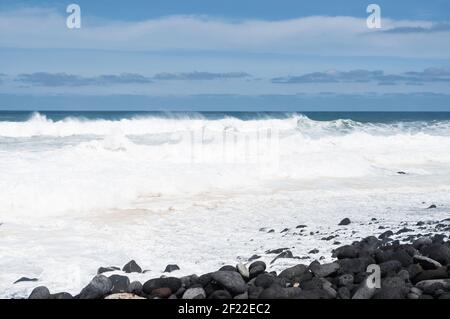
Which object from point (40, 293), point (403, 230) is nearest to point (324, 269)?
point (40, 293)

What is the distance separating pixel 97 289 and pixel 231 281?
124 cm

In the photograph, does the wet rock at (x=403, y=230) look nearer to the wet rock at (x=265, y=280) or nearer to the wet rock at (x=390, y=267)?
the wet rock at (x=390, y=267)

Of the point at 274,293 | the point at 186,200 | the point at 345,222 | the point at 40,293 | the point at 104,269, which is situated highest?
the point at 274,293

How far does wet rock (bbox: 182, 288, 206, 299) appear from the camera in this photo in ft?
18.2

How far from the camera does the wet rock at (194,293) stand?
18.2 ft

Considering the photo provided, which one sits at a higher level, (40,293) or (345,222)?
(40,293)

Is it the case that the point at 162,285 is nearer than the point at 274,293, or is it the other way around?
the point at 274,293

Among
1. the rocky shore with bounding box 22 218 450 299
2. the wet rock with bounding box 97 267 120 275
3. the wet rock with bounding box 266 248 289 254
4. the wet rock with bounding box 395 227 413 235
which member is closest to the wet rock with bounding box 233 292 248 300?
the rocky shore with bounding box 22 218 450 299

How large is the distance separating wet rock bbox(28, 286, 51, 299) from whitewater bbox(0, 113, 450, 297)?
0.38m

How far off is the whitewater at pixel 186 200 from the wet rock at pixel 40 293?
15.0 inches

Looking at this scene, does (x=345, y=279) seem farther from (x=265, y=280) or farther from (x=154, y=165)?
(x=154, y=165)

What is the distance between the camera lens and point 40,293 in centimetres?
576

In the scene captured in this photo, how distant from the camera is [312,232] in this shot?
9039 millimetres
